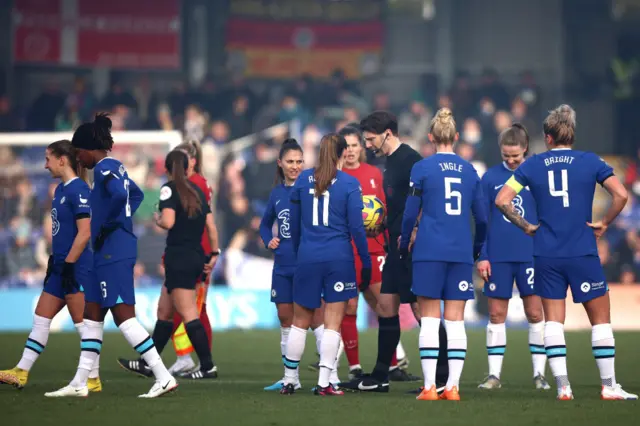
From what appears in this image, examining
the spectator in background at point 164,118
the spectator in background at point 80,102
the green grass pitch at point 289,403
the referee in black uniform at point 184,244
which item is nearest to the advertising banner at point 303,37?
the spectator in background at point 164,118

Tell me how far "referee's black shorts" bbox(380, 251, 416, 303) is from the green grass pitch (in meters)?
0.81

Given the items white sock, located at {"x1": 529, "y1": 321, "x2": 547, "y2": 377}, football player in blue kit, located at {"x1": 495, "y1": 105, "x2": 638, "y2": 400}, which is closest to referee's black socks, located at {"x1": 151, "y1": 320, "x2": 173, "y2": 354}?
white sock, located at {"x1": 529, "y1": 321, "x2": 547, "y2": 377}

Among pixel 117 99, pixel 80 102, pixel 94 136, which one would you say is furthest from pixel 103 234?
pixel 80 102

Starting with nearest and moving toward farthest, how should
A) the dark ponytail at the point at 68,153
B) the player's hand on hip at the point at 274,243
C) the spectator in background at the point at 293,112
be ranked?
the dark ponytail at the point at 68,153 → the player's hand on hip at the point at 274,243 → the spectator in background at the point at 293,112

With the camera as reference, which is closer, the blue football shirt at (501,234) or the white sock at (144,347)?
the white sock at (144,347)

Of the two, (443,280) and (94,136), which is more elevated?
(94,136)

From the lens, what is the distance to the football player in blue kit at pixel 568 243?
841cm

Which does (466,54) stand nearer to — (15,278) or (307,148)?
(307,148)

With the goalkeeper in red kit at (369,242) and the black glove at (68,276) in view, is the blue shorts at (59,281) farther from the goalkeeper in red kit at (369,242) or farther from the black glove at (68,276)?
the goalkeeper in red kit at (369,242)

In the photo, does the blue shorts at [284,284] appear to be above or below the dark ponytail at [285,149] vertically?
below

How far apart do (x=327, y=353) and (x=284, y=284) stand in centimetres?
127

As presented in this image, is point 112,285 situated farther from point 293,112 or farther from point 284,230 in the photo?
point 293,112

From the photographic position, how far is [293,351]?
8.96m

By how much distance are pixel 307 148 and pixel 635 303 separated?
22.4ft
